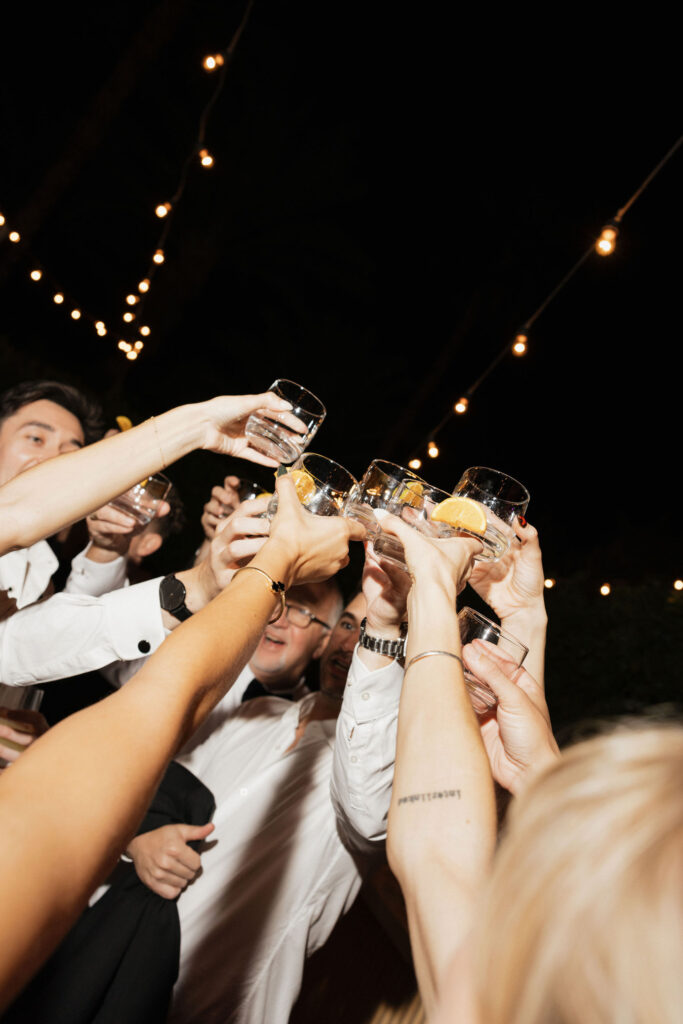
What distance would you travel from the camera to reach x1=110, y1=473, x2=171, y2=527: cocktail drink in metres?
2.27

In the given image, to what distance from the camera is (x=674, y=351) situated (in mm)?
6645

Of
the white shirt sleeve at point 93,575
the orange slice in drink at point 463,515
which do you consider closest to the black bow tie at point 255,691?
the white shirt sleeve at point 93,575

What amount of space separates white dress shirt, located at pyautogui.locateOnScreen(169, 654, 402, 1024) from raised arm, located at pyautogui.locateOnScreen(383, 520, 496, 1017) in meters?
0.70

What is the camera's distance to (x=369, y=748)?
1.68 metres

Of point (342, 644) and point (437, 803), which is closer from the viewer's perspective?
point (437, 803)

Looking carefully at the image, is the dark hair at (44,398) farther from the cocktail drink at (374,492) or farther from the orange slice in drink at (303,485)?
the cocktail drink at (374,492)

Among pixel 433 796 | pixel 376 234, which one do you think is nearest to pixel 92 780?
pixel 433 796

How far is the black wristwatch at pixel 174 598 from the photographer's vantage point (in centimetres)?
168

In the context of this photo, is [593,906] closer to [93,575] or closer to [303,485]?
[303,485]

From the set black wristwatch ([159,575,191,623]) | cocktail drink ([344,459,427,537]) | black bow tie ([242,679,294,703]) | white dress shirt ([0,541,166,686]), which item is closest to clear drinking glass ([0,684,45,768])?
white dress shirt ([0,541,166,686])

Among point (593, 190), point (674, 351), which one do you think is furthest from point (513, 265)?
point (674, 351)

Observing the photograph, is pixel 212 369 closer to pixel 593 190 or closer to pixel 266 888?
pixel 593 190

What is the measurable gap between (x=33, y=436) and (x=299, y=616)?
1402mm

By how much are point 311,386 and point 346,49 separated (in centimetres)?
405
